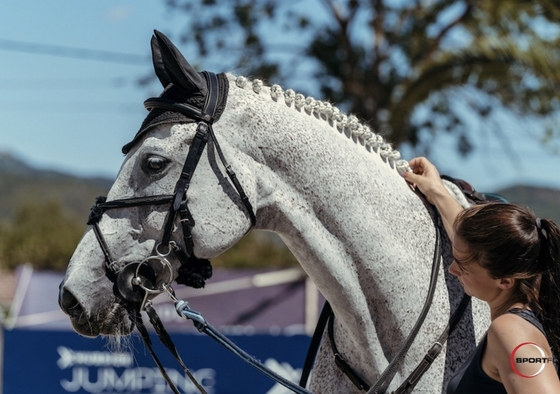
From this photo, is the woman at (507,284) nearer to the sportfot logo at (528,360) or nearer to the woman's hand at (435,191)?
the sportfot logo at (528,360)

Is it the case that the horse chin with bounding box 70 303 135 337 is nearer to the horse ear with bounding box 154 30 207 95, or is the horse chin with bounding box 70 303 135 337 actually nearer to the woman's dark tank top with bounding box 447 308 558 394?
the horse ear with bounding box 154 30 207 95

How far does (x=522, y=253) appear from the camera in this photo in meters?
2.07

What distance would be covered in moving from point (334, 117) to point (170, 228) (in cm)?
75

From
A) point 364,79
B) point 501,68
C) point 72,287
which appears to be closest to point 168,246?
point 72,287

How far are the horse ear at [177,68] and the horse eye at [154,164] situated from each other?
268 millimetres

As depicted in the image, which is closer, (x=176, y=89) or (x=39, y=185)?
(x=176, y=89)

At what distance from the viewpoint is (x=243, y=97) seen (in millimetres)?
2562

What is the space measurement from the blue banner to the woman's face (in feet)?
14.9

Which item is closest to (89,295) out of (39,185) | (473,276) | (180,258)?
(180,258)

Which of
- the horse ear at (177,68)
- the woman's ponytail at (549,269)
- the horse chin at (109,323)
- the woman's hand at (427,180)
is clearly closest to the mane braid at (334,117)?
the woman's hand at (427,180)

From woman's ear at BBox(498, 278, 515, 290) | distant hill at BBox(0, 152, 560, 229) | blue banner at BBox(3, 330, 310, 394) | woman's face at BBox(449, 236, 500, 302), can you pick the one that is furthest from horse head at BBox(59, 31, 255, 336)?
distant hill at BBox(0, 152, 560, 229)

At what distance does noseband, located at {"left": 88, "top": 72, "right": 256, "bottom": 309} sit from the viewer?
239 cm

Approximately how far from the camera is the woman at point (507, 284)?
1927 mm

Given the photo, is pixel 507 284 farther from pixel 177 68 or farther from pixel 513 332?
pixel 177 68
